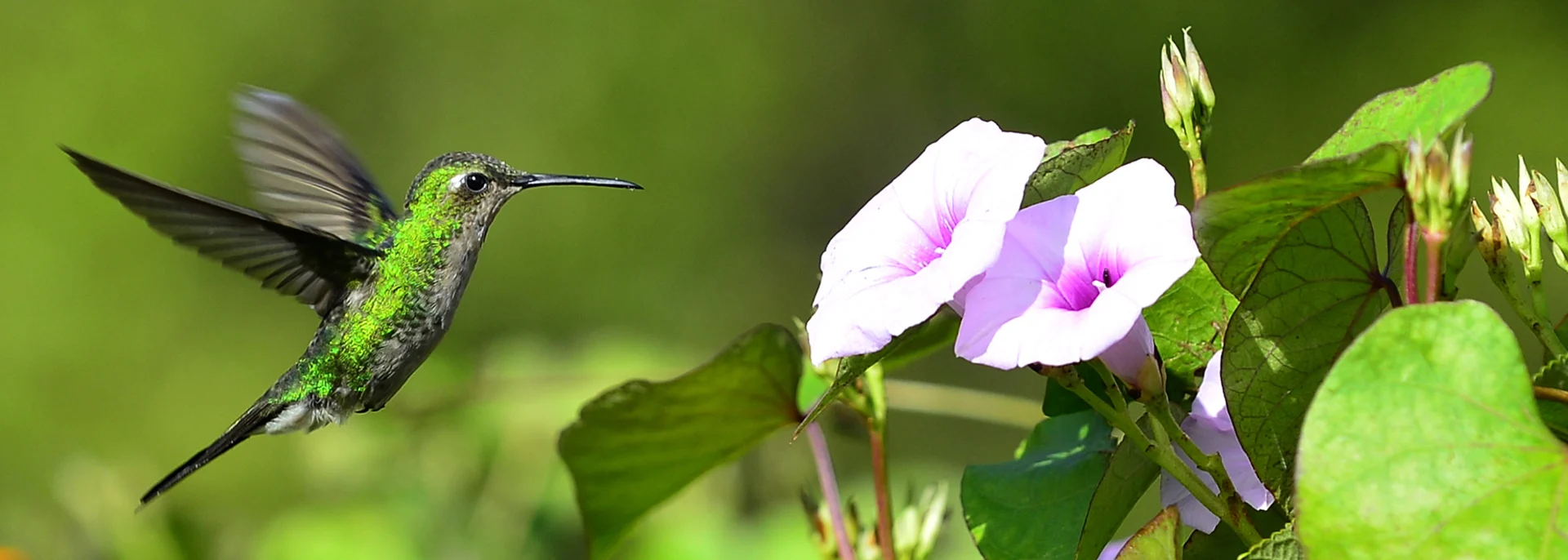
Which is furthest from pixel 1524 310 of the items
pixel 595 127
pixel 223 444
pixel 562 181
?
pixel 595 127

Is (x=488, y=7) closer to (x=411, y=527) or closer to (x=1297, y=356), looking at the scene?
(x=411, y=527)

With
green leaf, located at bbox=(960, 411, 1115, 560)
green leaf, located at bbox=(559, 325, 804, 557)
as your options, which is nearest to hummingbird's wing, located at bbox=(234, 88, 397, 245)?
green leaf, located at bbox=(559, 325, 804, 557)

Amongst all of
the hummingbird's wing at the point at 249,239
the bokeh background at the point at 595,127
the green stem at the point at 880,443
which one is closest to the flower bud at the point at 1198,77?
the green stem at the point at 880,443

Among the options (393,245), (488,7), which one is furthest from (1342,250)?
(488,7)

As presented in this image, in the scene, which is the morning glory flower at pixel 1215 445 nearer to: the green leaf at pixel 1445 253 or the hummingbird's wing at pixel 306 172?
the green leaf at pixel 1445 253

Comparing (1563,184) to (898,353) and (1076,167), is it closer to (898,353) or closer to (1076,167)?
(1076,167)
